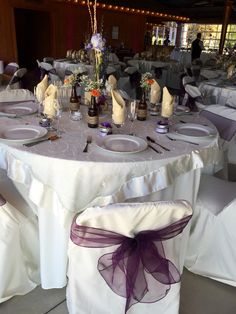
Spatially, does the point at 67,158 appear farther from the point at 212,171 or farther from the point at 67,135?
the point at 212,171

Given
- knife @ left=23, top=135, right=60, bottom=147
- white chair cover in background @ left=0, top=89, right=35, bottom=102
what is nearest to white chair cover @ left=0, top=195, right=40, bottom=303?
knife @ left=23, top=135, right=60, bottom=147

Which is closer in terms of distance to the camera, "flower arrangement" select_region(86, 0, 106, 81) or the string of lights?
"flower arrangement" select_region(86, 0, 106, 81)

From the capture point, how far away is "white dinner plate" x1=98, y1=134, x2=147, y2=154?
1.61 meters

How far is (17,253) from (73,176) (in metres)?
0.58

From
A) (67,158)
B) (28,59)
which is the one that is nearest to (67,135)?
(67,158)

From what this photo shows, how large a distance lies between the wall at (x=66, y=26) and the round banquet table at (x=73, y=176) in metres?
7.31

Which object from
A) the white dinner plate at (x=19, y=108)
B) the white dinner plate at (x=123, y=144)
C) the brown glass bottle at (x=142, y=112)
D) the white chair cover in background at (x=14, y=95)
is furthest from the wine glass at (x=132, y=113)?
the white chair cover in background at (x=14, y=95)

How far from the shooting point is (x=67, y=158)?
1498mm

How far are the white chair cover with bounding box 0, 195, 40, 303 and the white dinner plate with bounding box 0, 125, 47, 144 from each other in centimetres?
33

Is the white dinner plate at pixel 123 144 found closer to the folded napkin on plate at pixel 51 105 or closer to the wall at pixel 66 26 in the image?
the folded napkin on plate at pixel 51 105

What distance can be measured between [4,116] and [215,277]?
1819 mm

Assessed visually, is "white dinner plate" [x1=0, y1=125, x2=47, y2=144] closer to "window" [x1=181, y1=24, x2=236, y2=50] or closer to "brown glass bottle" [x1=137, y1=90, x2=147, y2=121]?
"brown glass bottle" [x1=137, y1=90, x2=147, y2=121]

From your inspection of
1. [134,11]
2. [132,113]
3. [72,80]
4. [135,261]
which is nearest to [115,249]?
[135,261]

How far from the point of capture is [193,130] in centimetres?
201
